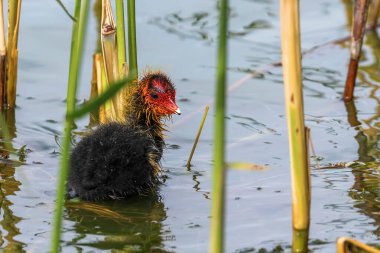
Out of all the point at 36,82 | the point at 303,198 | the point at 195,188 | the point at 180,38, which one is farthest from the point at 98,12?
the point at 303,198

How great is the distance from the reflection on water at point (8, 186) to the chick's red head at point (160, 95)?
0.98 m

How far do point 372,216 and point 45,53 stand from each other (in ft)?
13.7

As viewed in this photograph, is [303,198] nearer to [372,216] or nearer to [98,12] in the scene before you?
[372,216]

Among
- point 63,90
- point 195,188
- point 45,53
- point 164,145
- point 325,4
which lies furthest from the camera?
point 325,4

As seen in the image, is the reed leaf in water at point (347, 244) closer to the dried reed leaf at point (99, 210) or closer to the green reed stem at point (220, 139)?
the green reed stem at point (220, 139)

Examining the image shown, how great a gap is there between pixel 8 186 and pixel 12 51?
156cm

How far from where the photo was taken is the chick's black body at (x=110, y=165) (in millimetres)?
5121

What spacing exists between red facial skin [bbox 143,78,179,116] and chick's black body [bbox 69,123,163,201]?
550 mm

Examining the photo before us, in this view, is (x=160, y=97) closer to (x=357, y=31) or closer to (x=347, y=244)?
(x=357, y=31)

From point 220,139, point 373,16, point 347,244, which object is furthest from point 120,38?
point 373,16

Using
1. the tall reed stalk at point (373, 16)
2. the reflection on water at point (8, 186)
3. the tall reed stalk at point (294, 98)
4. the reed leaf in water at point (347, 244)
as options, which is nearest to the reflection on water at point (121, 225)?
the reflection on water at point (8, 186)

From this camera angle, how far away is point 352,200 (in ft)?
17.2

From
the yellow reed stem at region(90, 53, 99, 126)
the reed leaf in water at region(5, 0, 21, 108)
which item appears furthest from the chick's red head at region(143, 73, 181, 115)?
the reed leaf in water at region(5, 0, 21, 108)

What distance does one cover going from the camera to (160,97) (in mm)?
5945
